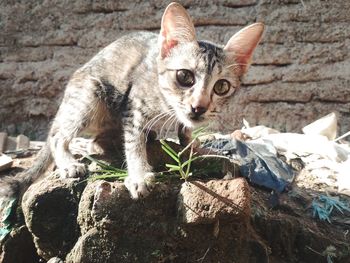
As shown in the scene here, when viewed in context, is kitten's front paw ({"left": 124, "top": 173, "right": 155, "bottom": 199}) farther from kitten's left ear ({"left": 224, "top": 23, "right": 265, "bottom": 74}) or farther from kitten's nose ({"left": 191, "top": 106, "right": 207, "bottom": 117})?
kitten's left ear ({"left": 224, "top": 23, "right": 265, "bottom": 74})

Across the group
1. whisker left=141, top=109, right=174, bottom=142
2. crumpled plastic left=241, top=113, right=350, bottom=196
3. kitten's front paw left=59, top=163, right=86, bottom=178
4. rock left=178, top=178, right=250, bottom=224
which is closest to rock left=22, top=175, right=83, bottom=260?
kitten's front paw left=59, top=163, right=86, bottom=178

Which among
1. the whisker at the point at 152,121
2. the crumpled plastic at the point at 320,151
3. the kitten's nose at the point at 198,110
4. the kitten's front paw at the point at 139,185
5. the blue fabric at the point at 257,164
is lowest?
the crumpled plastic at the point at 320,151

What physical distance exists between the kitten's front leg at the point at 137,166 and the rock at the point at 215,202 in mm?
198

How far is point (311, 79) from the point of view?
17.0 feet

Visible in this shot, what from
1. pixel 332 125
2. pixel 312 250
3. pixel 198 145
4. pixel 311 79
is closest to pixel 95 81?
pixel 198 145

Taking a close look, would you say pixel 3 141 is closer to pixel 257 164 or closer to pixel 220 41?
pixel 220 41

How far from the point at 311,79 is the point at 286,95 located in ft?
0.94

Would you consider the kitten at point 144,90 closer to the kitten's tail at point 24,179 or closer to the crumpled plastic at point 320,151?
the kitten's tail at point 24,179

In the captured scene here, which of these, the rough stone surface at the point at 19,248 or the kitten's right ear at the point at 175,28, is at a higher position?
the kitten's right ear at the point at 175,28

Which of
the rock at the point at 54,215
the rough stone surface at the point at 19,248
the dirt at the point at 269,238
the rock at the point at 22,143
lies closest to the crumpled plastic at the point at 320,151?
the dirt at the point at 269,238

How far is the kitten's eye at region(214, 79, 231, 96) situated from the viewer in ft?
9.39

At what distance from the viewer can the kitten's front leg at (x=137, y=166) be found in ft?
8.43

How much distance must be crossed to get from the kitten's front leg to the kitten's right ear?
1.63 feet

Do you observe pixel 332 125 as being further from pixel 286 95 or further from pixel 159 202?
pixel 159 202
